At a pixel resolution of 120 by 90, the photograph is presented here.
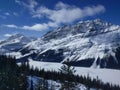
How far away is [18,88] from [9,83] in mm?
3048

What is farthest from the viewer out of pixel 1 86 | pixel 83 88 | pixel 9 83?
pixel 83 88

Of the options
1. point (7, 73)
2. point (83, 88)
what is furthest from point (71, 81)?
point (83, 88)

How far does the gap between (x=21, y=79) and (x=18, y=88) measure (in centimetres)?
532

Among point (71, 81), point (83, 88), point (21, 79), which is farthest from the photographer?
point (83, 88)

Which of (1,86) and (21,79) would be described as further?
(21,79)

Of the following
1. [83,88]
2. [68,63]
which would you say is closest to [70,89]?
[68,63]

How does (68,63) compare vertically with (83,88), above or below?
above

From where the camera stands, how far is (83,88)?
631 feet

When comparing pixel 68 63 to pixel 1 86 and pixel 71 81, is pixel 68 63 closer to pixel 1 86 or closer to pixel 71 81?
pixel 71 81

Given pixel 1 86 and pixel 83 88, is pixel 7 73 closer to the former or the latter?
pixel 1 86

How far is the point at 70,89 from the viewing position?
5066 cm

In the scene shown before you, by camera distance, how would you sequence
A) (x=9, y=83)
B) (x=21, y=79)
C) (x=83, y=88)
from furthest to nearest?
(x=83, y=88), (x=21, y=79), (x=9, y=83)

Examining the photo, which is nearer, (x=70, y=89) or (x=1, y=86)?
(x=70, y=89)

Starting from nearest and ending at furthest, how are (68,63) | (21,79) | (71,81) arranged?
(68,63) < (71,81) < (21,79)
